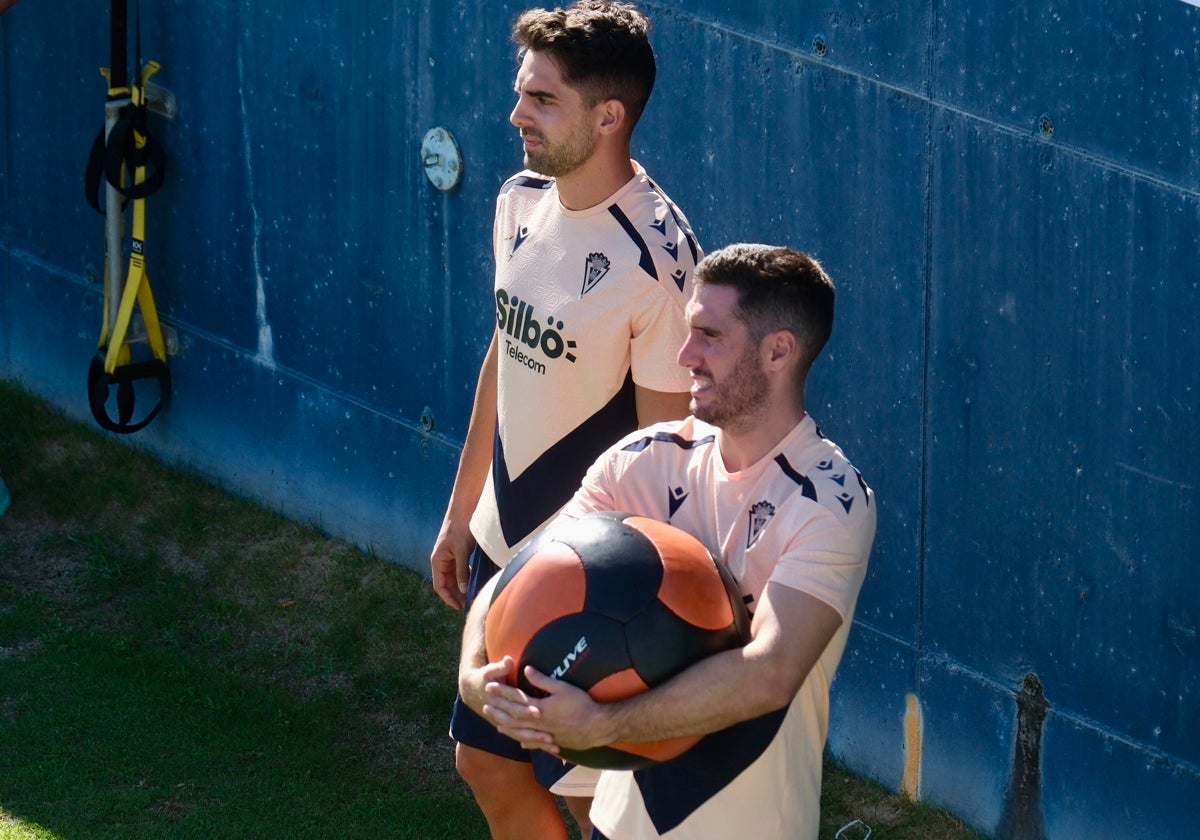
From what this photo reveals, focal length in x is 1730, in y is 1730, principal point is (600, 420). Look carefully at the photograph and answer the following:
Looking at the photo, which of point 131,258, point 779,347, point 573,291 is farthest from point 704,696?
point 131,258

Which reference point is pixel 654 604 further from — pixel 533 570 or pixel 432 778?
pixel 432 778

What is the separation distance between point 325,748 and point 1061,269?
2.92 meters

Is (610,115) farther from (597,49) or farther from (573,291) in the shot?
(573,291)

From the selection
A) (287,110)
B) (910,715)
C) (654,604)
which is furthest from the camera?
(287,110)

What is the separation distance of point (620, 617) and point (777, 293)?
2.45ft

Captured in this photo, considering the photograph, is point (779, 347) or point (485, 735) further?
point (485, 735)

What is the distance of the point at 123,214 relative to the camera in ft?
25.1

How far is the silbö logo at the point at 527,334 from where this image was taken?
14.0 feet

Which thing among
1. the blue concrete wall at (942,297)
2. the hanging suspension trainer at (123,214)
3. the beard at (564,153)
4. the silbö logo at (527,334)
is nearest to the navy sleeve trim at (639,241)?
the beard at (564,153)

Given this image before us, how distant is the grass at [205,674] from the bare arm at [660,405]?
172 centimetres

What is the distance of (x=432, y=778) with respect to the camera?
573cm

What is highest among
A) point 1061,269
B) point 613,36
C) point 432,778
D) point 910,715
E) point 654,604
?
point 613,36

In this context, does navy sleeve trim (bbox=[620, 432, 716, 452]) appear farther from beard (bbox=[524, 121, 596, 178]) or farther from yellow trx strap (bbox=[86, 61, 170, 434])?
yellow trx strap (bbox=[86, 61, 170, 434])

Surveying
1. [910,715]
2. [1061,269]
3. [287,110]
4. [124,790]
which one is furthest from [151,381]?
[1061,269]
